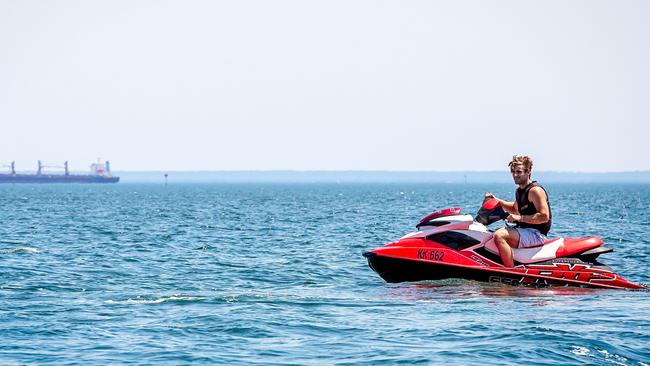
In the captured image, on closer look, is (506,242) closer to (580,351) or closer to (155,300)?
(580,351)

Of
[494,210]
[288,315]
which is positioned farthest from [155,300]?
[494,210]

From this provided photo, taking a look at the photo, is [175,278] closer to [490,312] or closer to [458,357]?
[490,312]

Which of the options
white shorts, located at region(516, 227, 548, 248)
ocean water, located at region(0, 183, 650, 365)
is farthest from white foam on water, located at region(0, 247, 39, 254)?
white shorts, located at region(516, 227, 548, 248)

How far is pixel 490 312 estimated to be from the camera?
532 inches

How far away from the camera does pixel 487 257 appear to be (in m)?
16.1

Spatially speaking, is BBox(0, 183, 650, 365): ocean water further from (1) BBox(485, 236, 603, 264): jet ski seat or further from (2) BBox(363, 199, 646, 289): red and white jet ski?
(1) BBox(485, 236, 603, 264): jet ski seat

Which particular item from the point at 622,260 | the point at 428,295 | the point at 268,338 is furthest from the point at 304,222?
the point at 268,338

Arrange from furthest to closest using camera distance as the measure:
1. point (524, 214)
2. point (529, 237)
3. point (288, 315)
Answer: point (529, 237) < point (524, 214) < point (288, 315)

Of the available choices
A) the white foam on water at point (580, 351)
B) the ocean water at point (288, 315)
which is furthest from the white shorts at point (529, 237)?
the white foam on water at point (580, 351)

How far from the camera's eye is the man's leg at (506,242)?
15.8m

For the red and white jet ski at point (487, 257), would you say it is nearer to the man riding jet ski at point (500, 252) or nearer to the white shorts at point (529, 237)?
the man riding jet ski at point (500, 252)

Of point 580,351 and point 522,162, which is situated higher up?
point 522,162

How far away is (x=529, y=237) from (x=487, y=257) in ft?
2.65

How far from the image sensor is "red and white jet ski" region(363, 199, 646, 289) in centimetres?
1591
